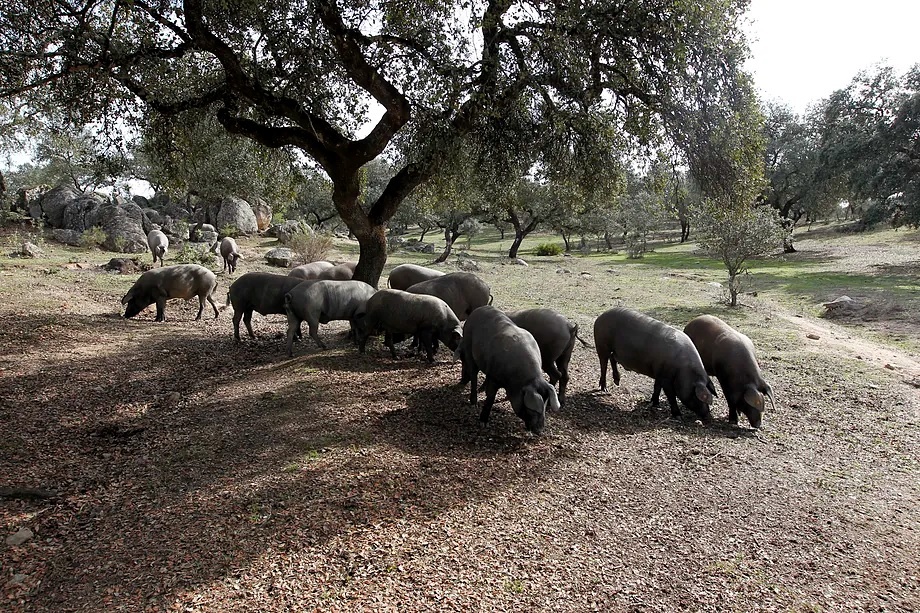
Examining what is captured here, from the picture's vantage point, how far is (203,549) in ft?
12.5

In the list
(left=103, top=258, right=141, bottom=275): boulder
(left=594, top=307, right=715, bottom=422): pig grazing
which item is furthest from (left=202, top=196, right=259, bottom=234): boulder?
(left=594, top=307, right=715, bottom=422): pig grazing

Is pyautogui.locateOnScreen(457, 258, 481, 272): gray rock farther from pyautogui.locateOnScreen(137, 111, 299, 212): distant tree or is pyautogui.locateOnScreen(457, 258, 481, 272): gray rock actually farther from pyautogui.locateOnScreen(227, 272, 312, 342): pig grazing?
pyautogui.locateOnScreen(227, 272, 312, 342): pig grazing

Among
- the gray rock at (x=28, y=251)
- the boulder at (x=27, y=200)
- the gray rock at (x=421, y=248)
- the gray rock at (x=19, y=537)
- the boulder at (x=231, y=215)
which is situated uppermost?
the boulder at (x=27, y=200)

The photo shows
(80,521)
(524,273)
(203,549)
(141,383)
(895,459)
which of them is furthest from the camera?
(524,273)

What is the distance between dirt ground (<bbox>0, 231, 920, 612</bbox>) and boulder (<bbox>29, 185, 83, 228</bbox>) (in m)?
25.8

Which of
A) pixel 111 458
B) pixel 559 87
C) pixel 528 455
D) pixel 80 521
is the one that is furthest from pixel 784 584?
pixel 559 87

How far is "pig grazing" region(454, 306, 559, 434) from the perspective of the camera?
6.46 meters

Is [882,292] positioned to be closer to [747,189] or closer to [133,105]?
[747,189]

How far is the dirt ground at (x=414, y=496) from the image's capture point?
365cm

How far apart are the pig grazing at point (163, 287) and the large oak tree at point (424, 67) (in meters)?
3.72

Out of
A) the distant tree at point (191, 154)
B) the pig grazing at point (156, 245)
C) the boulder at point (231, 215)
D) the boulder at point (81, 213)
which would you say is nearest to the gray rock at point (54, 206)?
the boulder at point (81, 213)

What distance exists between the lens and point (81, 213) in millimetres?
28875

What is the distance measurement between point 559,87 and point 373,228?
4526mm

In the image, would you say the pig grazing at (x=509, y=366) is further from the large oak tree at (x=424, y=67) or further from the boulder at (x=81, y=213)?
the boulder at (x=81, y=213)
